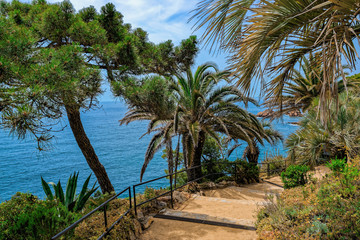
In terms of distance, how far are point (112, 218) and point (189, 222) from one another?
152cm

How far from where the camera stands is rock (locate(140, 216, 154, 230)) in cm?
471

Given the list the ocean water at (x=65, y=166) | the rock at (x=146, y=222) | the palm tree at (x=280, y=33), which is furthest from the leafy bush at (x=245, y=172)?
the ocean water at (x=65, y=166)

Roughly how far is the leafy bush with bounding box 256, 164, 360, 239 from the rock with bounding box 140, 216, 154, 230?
6.71ft

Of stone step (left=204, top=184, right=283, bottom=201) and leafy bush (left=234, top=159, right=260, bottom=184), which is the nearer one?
stone step (left=204, top=184, right=283, bottom=201)

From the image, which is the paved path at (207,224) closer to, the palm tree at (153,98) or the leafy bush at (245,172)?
the palm tree at (153,98)

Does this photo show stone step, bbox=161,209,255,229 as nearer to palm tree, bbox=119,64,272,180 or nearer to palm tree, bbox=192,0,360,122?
palm tree, bbox=192,0,360,122

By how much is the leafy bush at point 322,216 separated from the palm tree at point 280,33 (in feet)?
5.63

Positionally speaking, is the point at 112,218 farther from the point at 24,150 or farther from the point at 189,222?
the point at 24,150

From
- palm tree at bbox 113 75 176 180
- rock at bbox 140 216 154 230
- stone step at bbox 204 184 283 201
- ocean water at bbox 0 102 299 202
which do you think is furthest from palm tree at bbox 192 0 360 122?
ocean water at bbox 0 102 299 202

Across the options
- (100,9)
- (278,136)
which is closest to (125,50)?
(100,9)

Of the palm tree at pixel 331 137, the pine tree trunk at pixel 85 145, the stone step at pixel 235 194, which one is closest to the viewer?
the palm tree at pixel 331 137

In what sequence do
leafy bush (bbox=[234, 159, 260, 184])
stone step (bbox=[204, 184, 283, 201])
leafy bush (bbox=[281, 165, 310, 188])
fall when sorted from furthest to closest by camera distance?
1. leafy bush (bbox=[234, 159, 260, 184])
2. stone step (bbox=[204, 184, 283, 201])
3. leafy bush (bbox=[281, 165, 310, 188])

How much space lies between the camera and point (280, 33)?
3080 mm

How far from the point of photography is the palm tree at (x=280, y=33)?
2533 millimetres
